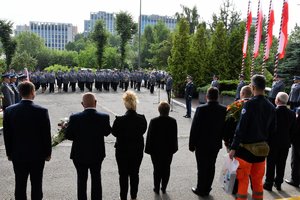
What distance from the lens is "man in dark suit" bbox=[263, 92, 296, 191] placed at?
6.88 metres

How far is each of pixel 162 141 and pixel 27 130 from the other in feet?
7.57

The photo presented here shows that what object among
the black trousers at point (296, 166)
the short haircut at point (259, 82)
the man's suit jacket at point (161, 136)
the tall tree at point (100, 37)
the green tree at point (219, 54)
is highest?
the tall tree at point (100, 37)

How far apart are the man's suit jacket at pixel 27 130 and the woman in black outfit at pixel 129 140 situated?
115 cm

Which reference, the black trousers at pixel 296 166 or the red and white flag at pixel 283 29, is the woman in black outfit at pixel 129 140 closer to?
the black trousers at pixel 296 166

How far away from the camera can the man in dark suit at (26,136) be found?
5.30 metres

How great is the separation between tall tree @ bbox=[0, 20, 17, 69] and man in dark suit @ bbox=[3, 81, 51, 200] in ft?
111

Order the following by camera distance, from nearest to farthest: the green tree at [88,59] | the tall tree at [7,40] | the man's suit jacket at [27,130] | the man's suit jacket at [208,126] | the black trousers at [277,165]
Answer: the man's suit jacket at [27,130]
the man's suit jacket at [208,126]
the black trousers at [277,165]
the tall tree at [7,40]
the green tree at [88,59]

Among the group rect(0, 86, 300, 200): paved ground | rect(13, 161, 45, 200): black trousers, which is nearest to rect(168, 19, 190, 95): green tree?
rect(0, 86, 300, 200): paved ground

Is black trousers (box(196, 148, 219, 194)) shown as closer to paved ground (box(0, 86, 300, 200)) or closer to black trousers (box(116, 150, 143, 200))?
paved ground (box(0, 86, 300, 200))

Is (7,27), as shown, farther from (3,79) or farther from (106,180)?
(106,180)

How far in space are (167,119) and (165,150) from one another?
0.55 m

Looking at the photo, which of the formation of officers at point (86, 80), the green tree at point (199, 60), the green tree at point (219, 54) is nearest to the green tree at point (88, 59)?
the formation of officers at point (86, 80)

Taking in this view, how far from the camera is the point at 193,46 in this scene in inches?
1023

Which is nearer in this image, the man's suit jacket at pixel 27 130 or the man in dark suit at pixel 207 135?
the man's suit jacket at pixel 27 130
